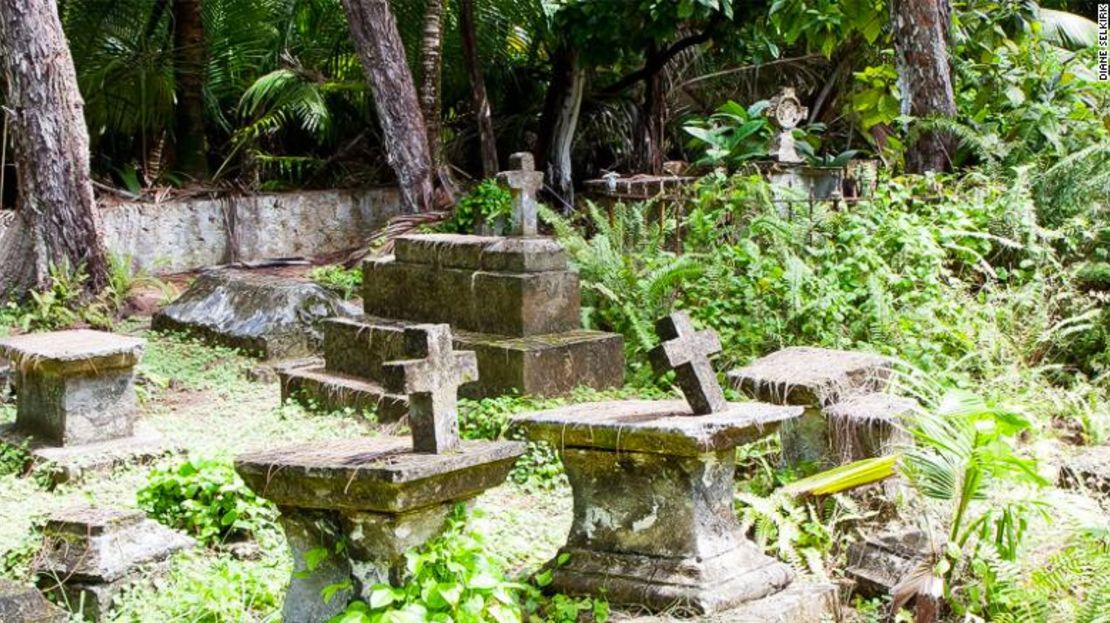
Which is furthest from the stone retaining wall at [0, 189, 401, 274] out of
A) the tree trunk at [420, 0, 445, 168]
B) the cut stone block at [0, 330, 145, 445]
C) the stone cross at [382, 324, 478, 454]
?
the stone cross at [382, 324, 478, 454]

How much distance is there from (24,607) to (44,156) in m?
7.22

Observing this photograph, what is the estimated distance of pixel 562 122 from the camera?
1424 cm

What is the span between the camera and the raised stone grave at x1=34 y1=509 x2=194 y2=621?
18.0 feet

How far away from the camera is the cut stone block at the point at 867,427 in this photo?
241 inches

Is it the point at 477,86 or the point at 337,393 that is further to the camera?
the point at 477,86

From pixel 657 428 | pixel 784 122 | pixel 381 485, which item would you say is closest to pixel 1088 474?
pixel 657 428

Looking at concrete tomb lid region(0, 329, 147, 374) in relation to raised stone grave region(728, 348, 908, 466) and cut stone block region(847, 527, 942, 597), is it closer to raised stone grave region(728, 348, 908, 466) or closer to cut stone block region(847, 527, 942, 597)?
raised stone grave region(728, 348, 908, 466)

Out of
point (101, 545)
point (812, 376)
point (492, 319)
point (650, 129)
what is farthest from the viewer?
point (650, 129)

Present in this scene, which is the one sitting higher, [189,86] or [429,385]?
[189,86]

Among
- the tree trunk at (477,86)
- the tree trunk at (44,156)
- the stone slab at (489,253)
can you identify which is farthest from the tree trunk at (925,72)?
the tree trunk at (44,156)

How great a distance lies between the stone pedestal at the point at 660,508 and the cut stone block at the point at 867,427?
1.08 metres

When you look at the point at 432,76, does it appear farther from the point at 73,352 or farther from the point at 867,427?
the point at 867,427

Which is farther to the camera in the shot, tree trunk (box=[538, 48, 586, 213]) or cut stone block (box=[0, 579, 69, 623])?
tree trunk (box=[538, 48, 586, 213])

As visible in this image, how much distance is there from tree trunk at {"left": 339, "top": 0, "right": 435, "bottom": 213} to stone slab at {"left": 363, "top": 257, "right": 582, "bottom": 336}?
13.9 ft
